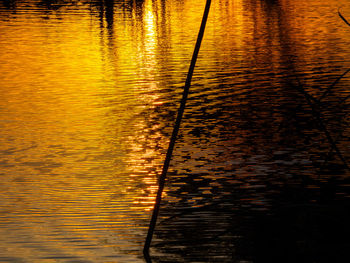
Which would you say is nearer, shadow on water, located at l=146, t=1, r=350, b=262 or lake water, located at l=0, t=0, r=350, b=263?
Result: shadow on water, located at l=146, t=1, r=350, b=262

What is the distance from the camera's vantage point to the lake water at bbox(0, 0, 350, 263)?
29.1 ft

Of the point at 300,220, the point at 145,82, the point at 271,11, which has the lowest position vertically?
the point at 271,11

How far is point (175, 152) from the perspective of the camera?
13727mm

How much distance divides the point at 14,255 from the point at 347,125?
8964mm

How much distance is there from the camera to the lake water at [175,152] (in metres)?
8.88

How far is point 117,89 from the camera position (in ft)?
68.3

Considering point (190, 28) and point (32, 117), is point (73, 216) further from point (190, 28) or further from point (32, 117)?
point (190, 28)

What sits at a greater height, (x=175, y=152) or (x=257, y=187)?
(x=257, y=187)

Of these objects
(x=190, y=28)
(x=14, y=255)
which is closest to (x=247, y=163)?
(x=14, y=255)

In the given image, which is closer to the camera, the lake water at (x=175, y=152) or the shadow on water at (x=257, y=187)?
the shadow on water at (x=257, y=187)

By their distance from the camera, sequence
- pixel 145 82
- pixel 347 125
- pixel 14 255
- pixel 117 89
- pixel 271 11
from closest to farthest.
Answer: pixel 14 255 → pixel 347 125 → pixel 117 89 → pixel 145 82 → pixel 271 11

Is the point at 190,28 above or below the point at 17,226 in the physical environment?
below

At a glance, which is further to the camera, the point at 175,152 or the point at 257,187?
the point at 175,152

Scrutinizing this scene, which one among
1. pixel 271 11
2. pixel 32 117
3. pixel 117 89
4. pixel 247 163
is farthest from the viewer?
pixel 271 11
